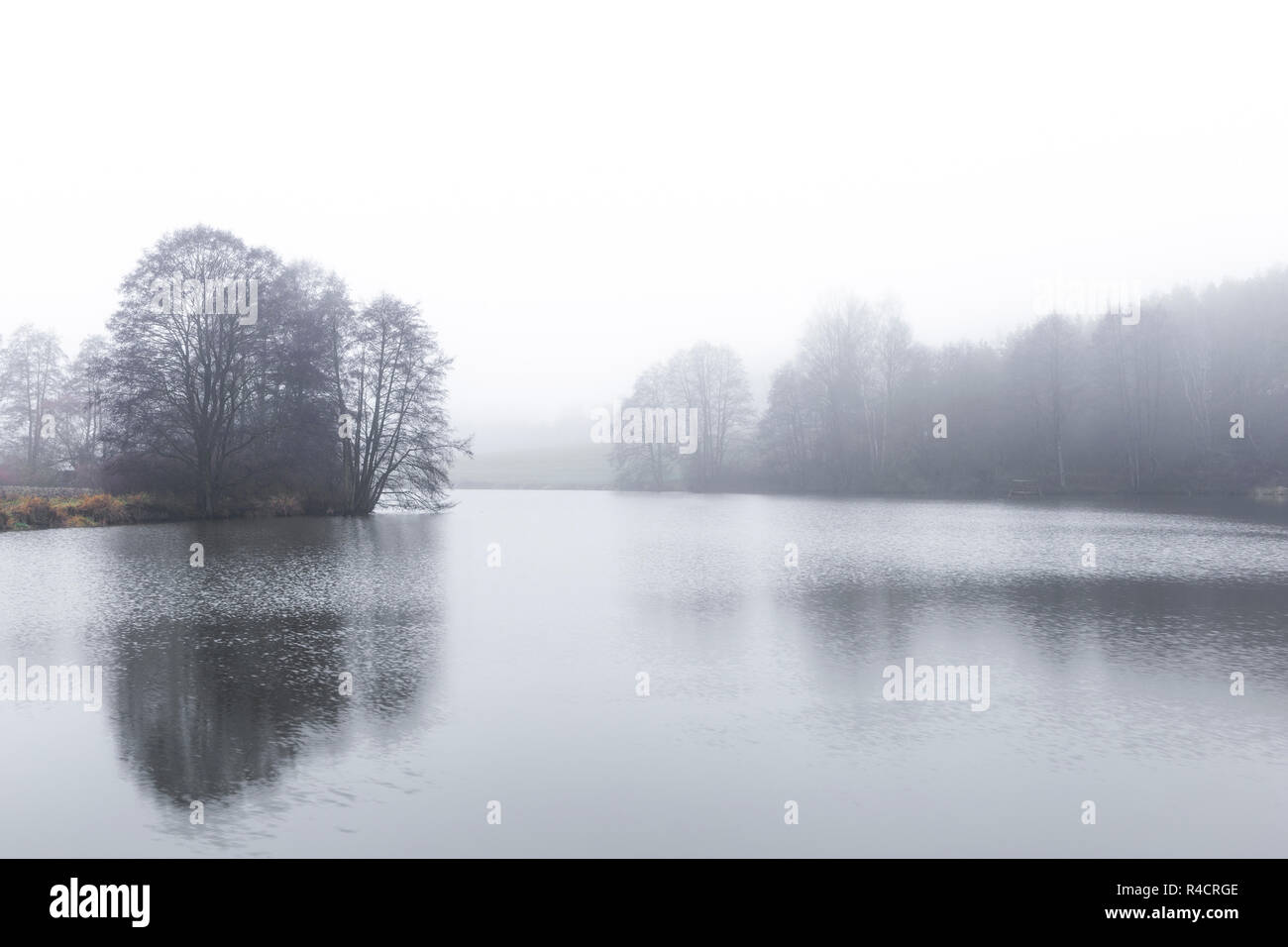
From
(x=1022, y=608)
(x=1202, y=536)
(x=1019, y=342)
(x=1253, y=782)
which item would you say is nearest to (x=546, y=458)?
(x=1019, y=342)

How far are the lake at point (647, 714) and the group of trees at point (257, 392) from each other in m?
20.7

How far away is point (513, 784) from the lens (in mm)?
7844

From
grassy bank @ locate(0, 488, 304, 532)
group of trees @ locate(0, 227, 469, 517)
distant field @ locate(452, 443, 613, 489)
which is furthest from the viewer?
distant field @ locate(452, 443, 613, 489)

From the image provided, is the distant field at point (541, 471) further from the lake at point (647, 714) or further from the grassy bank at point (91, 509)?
the lake at point (647, 714)

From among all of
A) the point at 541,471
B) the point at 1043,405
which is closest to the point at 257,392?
the point at 1043,405

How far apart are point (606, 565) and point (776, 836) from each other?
17.8 meters

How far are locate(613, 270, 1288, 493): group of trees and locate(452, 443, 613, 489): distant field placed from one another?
27172mm

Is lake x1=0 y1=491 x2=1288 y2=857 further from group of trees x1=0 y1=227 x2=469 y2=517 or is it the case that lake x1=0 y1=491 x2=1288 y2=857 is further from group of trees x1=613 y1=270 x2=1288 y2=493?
group of trees x1=613 y1=270 x2=1288 y2=493

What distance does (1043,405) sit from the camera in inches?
2753

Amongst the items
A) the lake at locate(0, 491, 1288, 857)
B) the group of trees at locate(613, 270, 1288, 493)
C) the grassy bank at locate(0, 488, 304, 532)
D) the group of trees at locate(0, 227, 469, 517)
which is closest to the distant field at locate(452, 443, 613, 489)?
the group of trees at locate(613, 270, 1288, 493)

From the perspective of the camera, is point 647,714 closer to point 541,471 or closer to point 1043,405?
point 1043,405

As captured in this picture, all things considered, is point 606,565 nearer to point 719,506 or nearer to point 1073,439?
point 719,506

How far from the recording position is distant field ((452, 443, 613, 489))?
10919 centimetres

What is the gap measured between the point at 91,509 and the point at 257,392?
10534mm
